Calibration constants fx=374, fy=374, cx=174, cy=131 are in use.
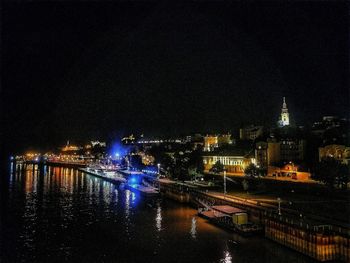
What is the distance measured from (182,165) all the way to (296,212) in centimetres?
2820

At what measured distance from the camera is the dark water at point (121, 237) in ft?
56.0

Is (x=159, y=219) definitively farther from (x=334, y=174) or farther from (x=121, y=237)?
Result: (x=334, y=174)

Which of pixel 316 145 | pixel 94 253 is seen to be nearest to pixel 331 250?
pixel 94 253

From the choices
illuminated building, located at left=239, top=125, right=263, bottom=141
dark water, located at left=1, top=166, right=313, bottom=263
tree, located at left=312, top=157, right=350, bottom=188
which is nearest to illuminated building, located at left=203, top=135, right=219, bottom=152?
illuminated building, located at left=239, top=125, right=263, bottom=141

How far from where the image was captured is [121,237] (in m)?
20.5

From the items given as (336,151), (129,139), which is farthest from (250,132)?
(129,139)

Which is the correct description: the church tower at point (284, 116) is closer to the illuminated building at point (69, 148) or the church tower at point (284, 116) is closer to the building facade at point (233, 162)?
the building facade at point (233, 162)

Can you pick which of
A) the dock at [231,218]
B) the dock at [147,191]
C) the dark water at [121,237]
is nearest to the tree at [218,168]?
the dock at [147,191]

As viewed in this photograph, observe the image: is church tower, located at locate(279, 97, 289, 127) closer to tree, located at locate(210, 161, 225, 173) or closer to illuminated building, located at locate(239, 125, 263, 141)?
illuminated building, located at locate(239, 125, 263, 141)

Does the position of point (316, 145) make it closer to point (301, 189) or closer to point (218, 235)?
point (301, 189)

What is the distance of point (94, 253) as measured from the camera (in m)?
17.9

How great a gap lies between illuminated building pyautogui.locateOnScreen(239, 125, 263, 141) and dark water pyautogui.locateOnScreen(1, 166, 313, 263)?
123ft

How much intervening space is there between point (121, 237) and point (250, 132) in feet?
165

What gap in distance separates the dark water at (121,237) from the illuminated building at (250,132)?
37.4 m
